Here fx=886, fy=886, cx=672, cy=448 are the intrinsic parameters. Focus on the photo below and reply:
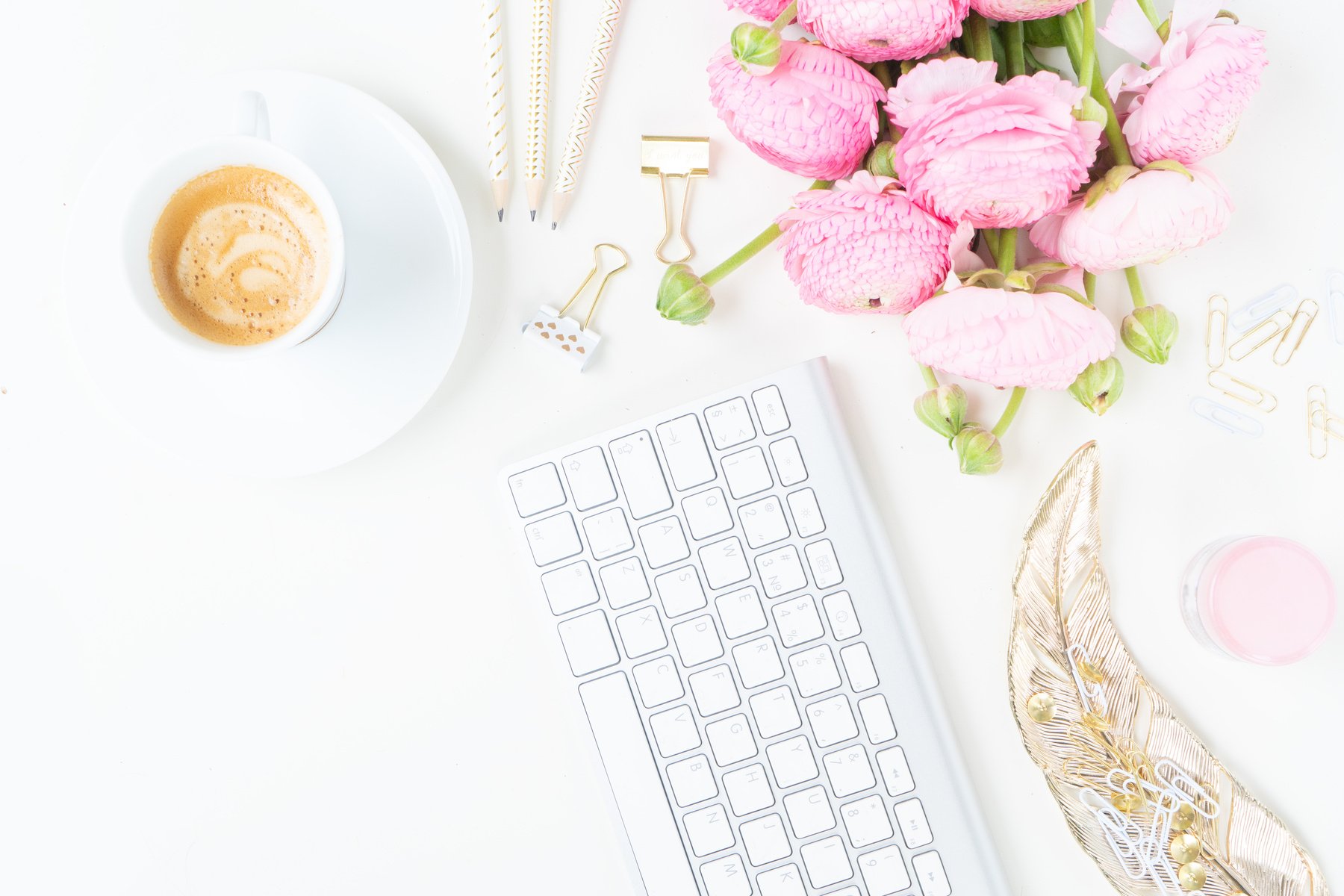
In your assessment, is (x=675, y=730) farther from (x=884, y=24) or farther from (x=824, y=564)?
(x=884, y=24)

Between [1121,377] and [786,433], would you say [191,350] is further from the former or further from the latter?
[1121,377]

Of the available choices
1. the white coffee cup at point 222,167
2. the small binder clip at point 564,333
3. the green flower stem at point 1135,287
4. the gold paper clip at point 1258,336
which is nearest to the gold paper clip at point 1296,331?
the gold paper clip at point 1258,336

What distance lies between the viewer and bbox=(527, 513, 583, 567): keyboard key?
1.77 ft

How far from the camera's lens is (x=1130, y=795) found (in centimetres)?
55

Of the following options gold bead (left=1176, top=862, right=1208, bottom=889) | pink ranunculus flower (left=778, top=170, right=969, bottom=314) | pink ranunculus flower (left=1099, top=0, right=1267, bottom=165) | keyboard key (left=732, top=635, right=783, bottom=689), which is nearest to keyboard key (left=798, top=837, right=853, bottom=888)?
keyboard key (left=732, top=635, right=783, bottom=689)

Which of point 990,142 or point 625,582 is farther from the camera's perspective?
point 625,582

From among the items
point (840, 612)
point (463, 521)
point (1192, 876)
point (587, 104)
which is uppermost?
point (587, 104)

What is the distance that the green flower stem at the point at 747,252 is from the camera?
52 centimetres

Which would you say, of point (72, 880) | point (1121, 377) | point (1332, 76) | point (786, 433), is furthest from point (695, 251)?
point (72, 880)

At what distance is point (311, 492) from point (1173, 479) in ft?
1.82

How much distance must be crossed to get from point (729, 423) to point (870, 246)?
0.48 feet

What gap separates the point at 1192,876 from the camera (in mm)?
538

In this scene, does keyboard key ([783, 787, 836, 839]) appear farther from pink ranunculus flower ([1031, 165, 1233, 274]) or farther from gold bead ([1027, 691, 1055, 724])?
pink ranunculus flower ([1031, 165, 1233, 274])

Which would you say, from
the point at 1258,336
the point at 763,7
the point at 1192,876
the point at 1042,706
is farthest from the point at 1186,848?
the point at 763,7
